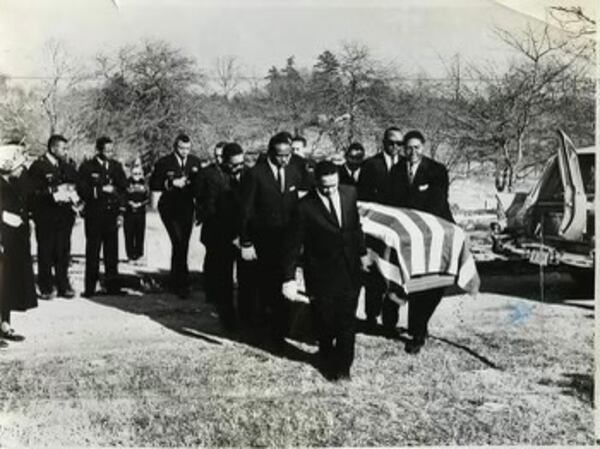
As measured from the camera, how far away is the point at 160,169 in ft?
13.4

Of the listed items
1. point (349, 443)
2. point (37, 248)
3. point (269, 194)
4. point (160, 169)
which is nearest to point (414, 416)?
point (349, 443)

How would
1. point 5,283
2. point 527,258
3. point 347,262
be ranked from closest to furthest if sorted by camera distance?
point 347,262 → point 5,283 → point 527,258

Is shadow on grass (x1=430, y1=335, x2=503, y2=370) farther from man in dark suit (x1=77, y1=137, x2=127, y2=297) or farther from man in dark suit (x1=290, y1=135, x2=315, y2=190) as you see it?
man in dark suit (x1=77, y1=137, x2=127, y2=297)

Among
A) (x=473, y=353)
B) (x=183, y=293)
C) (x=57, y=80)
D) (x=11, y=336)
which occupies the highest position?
(x=57, y=80)

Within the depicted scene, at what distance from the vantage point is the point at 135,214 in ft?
13.4

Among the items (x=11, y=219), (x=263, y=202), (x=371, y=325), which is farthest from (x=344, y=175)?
(x=11, y=219)

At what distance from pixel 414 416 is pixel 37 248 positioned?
6.66 ft

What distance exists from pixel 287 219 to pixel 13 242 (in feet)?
4.44

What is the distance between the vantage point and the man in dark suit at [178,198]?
160 inches

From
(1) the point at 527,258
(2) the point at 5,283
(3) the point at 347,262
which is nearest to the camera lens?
(3) the point at 347,262

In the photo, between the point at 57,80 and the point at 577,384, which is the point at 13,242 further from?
the point at 577,384

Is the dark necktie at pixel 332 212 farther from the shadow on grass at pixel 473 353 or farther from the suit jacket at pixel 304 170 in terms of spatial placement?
the shadow on grass at pixel 473 353

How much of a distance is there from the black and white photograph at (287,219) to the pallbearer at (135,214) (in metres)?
0.01

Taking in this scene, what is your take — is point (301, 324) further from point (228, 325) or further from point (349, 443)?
point (349, 443)
